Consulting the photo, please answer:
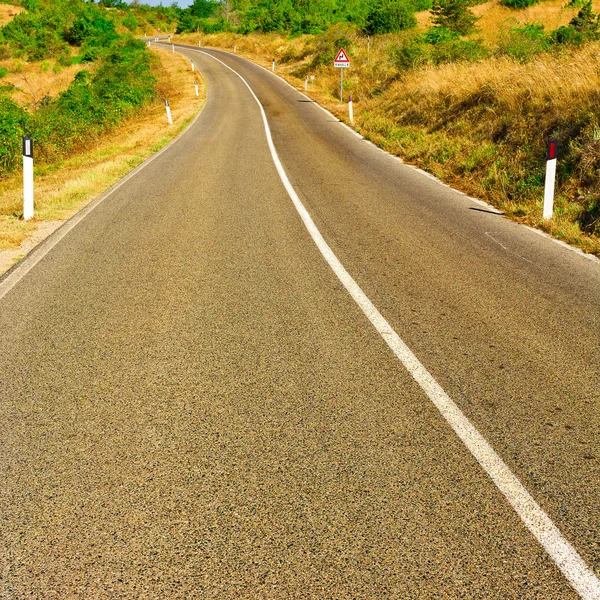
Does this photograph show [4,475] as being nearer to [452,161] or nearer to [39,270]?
[39,270]

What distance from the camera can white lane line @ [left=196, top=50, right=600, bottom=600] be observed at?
2400 mm

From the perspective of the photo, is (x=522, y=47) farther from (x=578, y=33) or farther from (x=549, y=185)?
(x=549, y=185)

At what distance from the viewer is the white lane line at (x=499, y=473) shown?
7.88 feet

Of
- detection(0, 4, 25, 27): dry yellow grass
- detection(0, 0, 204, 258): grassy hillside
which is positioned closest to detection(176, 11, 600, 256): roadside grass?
detection(0, 0, 204, 258): grassy hillside

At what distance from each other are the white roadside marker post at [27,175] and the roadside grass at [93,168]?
0.17 meters

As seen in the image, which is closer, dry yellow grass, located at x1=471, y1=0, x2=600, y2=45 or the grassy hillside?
the grassy hillside

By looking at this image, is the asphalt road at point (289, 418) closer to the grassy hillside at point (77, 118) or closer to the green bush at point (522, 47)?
the grassy hillside at point (77, 118)

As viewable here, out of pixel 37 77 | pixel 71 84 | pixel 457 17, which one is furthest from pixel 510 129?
pixel 37 77

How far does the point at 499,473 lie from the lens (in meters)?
3.03

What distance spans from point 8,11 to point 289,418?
103536mm

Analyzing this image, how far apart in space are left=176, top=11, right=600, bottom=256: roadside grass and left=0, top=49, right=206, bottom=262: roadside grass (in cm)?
740

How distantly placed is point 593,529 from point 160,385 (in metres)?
2.78

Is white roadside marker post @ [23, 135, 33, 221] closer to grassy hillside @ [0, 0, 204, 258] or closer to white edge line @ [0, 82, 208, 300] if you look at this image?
grassy hillside @ [0, 0, 204, 258]

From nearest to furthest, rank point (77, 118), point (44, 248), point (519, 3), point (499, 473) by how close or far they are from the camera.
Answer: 1. point (499, 473)
2. point (44, 248)
3. point (77, 118)
4. point (519, 3)
